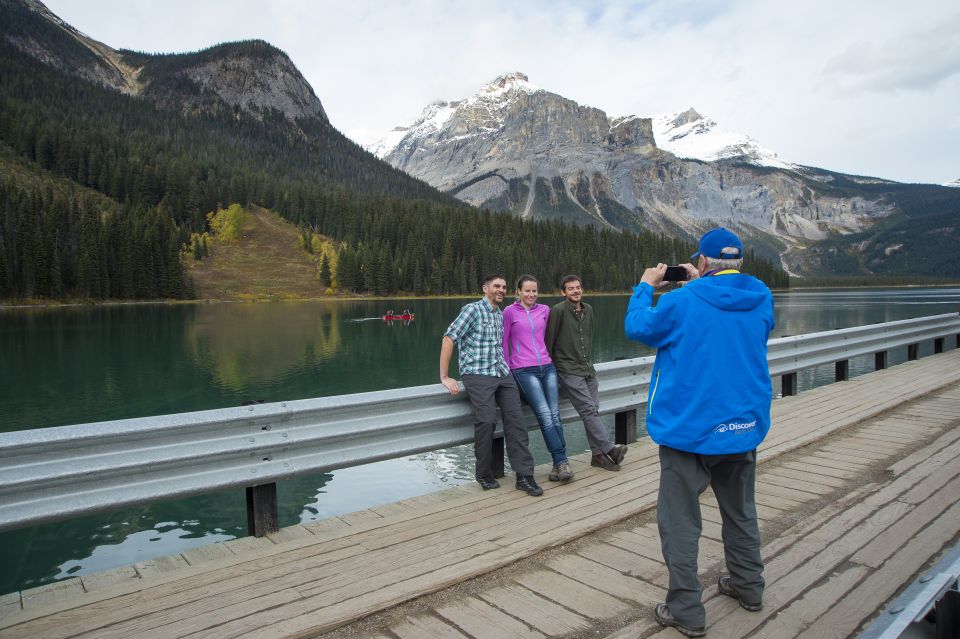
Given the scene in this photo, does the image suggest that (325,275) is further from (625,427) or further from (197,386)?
(625,427)

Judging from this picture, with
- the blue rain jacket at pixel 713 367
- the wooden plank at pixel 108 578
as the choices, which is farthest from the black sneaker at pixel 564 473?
the wooden plank at pixel 108 578

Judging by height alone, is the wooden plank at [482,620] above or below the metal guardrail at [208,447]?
below

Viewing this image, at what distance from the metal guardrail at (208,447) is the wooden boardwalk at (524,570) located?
0.49 meters

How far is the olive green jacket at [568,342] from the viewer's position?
6258mm

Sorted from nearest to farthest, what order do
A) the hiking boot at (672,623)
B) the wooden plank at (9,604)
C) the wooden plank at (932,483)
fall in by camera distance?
the hiking boot at (672,623) < the wooden plank at (9,604) < the wooden plank at (932,483)

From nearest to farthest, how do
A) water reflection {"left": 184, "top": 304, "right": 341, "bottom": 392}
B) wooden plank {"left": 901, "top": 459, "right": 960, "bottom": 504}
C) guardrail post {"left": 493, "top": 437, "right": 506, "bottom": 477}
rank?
wooden plank {"left": 901, "top": 459, "right": 960, "bottom": 504}, guardrail post {"left": 493, "top": 437, "right": 506, "bottom": 477}, water reflection {"left": 184, "top": 304, "right": 341, "bottom": 392}

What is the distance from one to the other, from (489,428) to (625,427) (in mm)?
2455

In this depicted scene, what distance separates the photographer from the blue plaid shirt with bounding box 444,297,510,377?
18.1 ft

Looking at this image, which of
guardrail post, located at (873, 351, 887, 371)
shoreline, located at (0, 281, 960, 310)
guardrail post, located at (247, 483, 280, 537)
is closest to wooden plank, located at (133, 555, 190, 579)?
guardrail post, located at (247, 483, 280, 537)

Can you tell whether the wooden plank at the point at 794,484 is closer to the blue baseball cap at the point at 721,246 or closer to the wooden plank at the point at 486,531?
the wooden plank at the point at 486,531

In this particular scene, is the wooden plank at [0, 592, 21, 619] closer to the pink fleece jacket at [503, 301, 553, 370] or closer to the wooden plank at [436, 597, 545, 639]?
the wooden plank at [436, 597, 545, 639]

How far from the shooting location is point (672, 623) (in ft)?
10.3

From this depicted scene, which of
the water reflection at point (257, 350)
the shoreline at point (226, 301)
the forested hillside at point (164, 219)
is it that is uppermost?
the forested hillside at point (164, 219)

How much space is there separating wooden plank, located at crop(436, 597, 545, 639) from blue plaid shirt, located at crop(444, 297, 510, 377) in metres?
2.38
